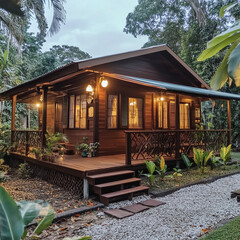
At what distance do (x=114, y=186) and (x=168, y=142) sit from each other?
2943mm

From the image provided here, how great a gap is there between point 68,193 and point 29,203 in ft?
12.8

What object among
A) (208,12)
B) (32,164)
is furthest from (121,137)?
(208,12)

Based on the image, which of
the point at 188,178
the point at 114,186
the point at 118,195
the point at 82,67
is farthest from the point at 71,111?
the point at 118,195

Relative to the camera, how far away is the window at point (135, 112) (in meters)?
8.68

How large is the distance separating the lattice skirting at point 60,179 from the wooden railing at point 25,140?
27.8 inches

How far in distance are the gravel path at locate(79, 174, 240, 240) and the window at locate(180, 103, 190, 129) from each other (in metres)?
5.36

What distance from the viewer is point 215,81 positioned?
4.97 ft

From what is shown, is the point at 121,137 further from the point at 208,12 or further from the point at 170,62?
the point at 208,12

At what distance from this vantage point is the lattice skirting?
5452 millimetres

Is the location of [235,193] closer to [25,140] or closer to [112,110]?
[112,110]

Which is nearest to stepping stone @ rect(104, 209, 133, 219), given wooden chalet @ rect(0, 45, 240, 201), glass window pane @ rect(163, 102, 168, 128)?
wooden chalet @ rect(0, 45, 240, 201)

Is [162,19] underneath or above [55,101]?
above

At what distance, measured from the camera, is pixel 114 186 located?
512 centimetres

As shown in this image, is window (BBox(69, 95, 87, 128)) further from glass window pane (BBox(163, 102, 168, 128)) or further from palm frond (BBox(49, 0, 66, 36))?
glass window pane (BBox(163, 102, 168, 128))
